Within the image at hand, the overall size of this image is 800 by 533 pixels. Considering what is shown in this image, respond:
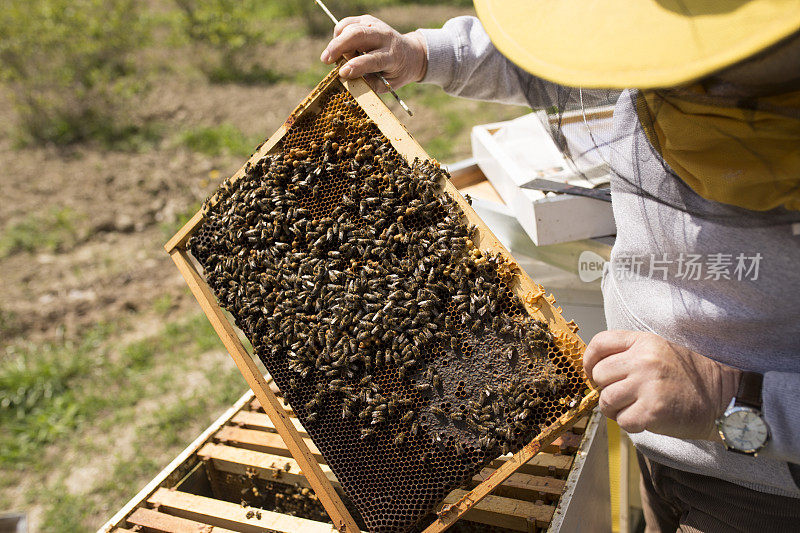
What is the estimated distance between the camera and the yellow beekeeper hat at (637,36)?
120 centimetres

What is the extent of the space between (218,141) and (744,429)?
321 inches

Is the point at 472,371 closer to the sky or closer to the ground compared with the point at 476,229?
closer to the ground

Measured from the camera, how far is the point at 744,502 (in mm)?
1897

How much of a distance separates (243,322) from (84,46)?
28.4 ft

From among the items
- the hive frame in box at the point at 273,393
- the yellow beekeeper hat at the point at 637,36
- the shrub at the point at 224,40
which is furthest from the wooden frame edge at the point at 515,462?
the shrub at the point at 224,40

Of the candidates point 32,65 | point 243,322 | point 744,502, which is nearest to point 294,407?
point 243,322

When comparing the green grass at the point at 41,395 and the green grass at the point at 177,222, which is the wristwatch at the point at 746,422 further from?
the green grass at the point at 177,222

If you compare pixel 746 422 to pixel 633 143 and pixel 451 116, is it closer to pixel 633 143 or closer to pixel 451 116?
pixel 633 143

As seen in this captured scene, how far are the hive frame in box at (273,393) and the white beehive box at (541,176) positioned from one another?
51cm

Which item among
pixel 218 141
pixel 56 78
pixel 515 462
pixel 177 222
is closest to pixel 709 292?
pixel 515 462

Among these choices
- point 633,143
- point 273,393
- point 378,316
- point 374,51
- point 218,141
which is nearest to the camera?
point 633,143

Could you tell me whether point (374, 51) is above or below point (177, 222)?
below

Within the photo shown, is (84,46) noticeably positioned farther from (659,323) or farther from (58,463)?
(659,323)

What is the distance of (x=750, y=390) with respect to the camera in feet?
5.43
